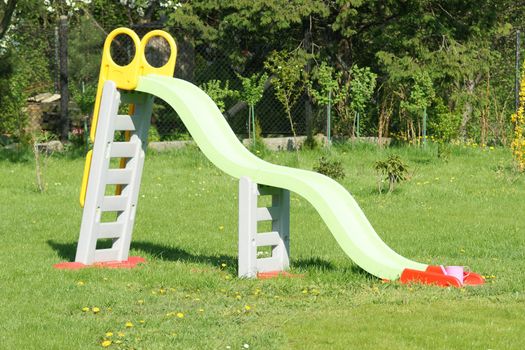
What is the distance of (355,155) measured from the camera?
54.3 feet

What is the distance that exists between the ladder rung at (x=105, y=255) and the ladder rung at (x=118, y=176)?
1.94ft

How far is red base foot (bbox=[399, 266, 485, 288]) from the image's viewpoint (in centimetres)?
767

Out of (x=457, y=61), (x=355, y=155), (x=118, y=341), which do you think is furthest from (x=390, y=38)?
(x=118, y=341)

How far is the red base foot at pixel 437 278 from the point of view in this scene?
25.2ft

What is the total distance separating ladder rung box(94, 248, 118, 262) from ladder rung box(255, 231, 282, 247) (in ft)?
4.69

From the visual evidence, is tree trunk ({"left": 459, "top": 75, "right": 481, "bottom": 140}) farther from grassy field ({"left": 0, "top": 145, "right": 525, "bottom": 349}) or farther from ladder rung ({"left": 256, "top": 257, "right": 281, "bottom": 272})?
ladder rung ({"left": 256, "top": 257, "right": 281, "bottom": 272})

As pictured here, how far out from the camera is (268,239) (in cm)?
846

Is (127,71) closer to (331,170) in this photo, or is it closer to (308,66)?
(331,170)

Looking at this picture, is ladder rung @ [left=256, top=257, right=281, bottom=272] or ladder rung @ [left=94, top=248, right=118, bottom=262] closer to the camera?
ladder rung @ [left=256, top=257, right=281, bottom=272]

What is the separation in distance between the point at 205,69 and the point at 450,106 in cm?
457

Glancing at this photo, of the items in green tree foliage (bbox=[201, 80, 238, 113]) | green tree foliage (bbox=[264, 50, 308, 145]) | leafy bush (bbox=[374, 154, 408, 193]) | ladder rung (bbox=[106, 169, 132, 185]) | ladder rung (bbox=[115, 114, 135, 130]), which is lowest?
leafy bush (bbox=[374, 154, 408, 193])

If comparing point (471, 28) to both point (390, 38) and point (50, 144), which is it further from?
point (50, 144)

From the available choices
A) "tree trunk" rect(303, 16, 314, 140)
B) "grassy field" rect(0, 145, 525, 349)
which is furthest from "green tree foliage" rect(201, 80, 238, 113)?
"grassy field" rect(0, 145, 525, 349)

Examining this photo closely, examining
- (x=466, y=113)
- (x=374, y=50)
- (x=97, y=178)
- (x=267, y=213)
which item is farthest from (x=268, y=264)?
(x=466, y=113)
